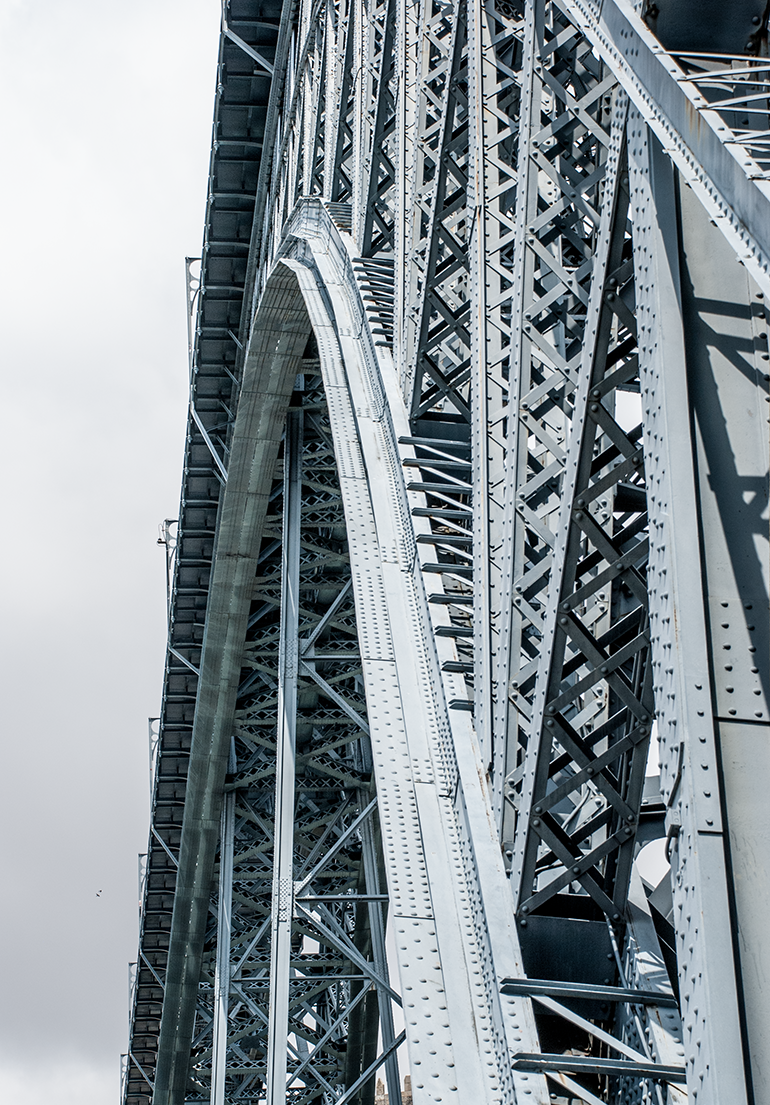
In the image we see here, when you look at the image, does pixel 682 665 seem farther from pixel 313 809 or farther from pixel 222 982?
pixel 313 809

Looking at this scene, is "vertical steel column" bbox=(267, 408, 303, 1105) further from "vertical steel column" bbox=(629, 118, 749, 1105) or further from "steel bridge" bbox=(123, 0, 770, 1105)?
"vertical steel column" bbox=(629, 118, 749, 1105)

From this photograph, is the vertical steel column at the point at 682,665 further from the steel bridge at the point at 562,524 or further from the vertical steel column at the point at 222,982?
the vertical steel column at the point at 222,982

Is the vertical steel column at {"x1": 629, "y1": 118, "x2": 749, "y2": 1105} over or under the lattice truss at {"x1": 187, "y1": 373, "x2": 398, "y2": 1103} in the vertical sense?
under

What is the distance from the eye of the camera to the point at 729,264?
15.8 ft

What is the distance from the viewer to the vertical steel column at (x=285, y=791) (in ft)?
56.7

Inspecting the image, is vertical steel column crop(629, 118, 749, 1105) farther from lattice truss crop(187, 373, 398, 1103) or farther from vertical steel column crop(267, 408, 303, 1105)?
lattice truss crop(187, 373, 398, 1103)

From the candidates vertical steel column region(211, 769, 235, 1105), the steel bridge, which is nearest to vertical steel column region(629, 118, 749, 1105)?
the steel bridge

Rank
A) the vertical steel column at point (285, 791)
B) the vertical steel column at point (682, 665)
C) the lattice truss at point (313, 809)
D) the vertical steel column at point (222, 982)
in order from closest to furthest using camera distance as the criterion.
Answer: the vertical steel column at point (682, 665), the vertical steel column at point (285, 791), the vertical steel column at point (222, 982), the lattice truss at point (313, 809)

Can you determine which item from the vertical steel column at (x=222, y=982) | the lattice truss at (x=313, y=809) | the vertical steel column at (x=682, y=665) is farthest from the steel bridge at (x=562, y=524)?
the lattice truss at (x=313, y=809)

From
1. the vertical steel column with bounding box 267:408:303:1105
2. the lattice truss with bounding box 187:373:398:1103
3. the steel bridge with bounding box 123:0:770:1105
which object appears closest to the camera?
the steel bridge with bounding box 123:0:770:1105

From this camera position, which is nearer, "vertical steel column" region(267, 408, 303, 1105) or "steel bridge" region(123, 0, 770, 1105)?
"steel bridge" region(123, 0, 770, 1105)

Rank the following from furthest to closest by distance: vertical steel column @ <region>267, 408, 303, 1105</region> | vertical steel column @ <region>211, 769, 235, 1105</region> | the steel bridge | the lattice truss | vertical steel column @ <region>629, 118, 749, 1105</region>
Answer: the lattice truss → vertical steel column @ <region>211, 769, 235, 1105</region> → vertical steel column @ <region>267, 408, 303, 1105</region> → the steel bridge → vertical steel column @ <region>629, 118, 749, 1105</region>

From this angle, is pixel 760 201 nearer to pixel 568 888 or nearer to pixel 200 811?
pixel 568 888

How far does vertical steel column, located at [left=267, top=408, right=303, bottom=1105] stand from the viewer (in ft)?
56.7
